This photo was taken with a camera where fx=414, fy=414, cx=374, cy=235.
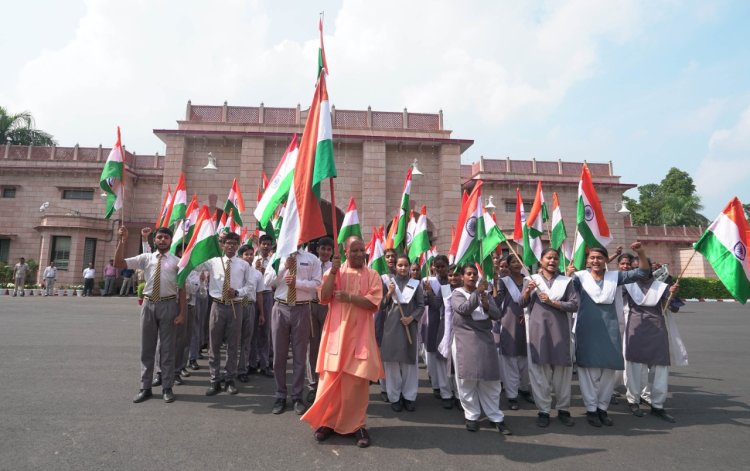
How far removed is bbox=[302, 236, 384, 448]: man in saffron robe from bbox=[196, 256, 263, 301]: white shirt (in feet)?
6.55

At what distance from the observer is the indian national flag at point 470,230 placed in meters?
5.53

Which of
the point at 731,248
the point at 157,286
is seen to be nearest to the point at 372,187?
the point at 157,286

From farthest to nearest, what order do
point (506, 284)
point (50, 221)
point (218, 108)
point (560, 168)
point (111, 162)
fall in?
point (560, 168)
point (50, 221)
point (218, 108)
point (111, 162)
point (506, 284)

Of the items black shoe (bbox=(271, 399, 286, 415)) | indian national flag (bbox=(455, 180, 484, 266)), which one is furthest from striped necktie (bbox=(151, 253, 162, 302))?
indian national flag (bbox=(455, 180, 484, 266))

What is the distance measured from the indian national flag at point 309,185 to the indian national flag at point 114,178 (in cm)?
409

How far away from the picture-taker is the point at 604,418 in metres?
4.23

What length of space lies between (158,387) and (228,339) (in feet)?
3.62

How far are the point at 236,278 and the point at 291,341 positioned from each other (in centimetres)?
133

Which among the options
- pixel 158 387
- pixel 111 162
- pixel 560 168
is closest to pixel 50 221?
pixel 111 162

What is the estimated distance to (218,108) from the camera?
1889cm

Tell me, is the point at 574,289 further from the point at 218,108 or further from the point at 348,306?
the point at 218,108

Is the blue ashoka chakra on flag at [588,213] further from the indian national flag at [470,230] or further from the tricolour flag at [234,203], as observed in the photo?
the tricolour flag at [234,203]

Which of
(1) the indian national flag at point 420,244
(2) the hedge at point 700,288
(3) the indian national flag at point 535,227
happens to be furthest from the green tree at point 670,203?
(1) the indian national flag at point 420,244

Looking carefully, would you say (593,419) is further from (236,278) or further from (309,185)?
(236,278)
